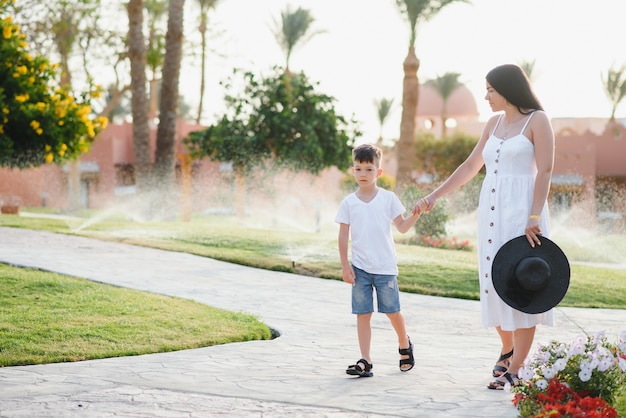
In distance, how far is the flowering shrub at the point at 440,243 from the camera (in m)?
17.7

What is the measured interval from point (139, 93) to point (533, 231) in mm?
17203

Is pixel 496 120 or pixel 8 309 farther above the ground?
pixel 496 120

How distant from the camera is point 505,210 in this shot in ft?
16.9

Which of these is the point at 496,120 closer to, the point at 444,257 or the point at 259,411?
the point at 259,411

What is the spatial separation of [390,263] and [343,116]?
20269 millimetres

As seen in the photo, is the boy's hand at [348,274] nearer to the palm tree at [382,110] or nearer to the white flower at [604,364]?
the white flower at [604,364]

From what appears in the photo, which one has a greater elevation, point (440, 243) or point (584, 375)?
point (584, 375)

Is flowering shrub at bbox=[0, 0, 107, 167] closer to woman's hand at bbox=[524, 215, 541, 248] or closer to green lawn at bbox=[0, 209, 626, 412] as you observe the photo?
green lawn at bbox=[0, 209, 626, 412]

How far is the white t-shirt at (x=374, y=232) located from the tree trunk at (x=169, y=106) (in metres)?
15.0

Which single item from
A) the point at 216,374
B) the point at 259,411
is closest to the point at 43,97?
the point at 216,374

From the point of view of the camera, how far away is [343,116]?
25609 mm

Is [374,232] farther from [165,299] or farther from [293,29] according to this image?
[293,29]

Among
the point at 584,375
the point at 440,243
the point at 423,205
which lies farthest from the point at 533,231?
the point at 440,243

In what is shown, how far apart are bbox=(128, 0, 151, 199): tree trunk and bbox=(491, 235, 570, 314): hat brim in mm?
16262
